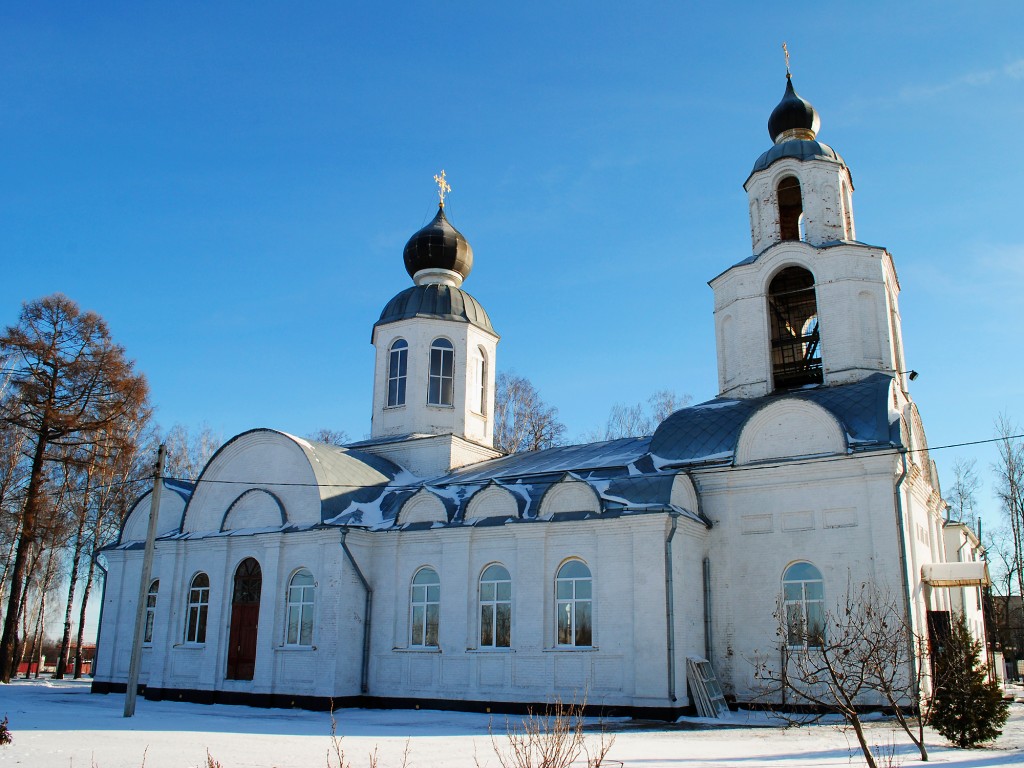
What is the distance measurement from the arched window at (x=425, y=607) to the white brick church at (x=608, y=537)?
4cm

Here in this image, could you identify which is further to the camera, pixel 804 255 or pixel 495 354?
pixel 495 354

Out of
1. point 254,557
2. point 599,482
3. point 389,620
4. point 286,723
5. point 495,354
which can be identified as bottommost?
point 286,723

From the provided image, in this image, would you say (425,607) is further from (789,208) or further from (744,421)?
(789,208)

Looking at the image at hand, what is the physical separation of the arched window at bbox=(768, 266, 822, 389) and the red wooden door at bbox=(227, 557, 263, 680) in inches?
460

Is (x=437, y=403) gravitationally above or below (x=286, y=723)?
above

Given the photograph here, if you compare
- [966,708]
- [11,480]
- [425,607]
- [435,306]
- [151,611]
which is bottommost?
[966,708]

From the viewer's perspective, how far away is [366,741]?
11.2 metres

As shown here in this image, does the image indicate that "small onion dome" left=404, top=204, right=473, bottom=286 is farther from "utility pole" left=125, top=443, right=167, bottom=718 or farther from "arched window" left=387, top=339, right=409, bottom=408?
"utility pole" left=125, top=443, right=167, bottom=718

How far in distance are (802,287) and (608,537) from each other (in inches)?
284

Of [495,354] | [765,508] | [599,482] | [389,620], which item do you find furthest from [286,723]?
[495,354]

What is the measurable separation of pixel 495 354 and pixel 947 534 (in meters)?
12.3

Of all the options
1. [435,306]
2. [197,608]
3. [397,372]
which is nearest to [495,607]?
[197,608]

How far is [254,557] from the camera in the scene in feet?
61.4

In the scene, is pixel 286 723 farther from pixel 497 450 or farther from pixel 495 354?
pixel 495 354
